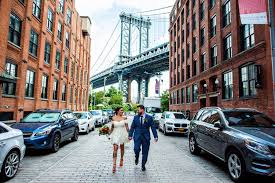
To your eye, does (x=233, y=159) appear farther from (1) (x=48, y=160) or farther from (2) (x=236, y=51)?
(2) (x=236, y=51)

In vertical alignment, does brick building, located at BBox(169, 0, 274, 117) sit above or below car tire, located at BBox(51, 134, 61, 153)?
above

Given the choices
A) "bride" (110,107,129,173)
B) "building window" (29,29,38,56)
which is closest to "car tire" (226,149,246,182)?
"bride" (110,107,129,173)

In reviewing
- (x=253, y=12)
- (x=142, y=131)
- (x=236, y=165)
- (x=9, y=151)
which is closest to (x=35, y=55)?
(x=9, y=151)

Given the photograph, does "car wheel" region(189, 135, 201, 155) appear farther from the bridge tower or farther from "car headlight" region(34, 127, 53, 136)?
the bridge tower

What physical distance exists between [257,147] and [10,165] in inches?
226

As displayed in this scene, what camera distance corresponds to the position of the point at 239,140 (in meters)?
5.22

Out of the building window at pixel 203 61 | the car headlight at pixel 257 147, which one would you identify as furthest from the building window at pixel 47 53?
the car headlight at pixel 257 147

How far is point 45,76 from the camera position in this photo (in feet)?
70.3

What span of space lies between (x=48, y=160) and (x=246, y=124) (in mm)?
6231

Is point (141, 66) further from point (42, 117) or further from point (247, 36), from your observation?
point (42, 117)

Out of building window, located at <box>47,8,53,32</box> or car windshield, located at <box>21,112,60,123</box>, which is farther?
building window, located at <box>47,8,53,32</box>

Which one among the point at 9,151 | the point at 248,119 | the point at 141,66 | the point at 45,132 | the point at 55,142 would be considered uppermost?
the point at 141,66

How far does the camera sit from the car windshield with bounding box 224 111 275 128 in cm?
620

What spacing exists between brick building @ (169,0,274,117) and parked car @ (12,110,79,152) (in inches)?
453
